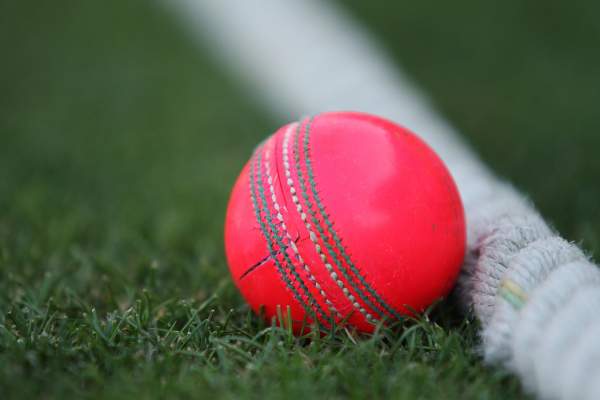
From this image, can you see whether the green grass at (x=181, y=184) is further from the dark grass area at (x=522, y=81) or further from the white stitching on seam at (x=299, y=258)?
the white stitching on seam at (x=299, y=258)

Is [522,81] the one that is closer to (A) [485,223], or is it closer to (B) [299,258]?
(A) [485,223]

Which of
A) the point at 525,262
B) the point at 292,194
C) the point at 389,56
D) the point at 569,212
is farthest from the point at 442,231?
the point at 389,56

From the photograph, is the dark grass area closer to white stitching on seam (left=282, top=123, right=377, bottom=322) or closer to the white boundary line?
the white boundary line

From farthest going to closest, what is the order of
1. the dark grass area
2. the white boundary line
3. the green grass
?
the dark grass area, the green grass, the white boundary line

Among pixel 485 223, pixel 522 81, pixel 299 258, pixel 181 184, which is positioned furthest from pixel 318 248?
pixel 522 81

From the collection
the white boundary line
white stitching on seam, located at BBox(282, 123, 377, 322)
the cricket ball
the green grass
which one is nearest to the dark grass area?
the green grass

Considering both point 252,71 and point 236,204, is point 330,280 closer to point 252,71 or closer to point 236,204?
point 236,204

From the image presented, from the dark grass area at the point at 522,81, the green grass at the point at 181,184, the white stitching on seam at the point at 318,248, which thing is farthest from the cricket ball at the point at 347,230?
the dark grass area at the point at 522,81
